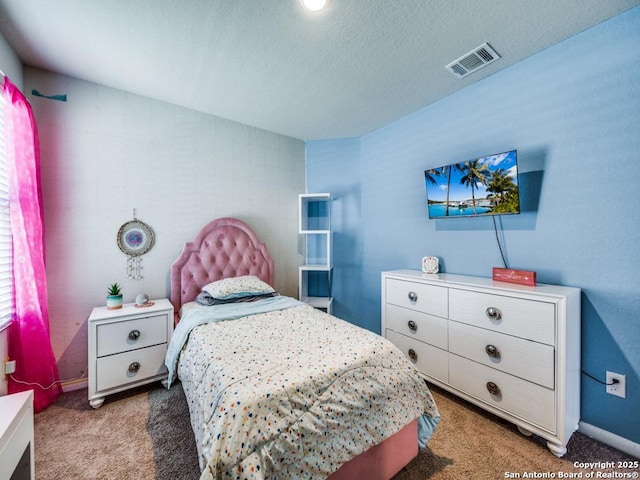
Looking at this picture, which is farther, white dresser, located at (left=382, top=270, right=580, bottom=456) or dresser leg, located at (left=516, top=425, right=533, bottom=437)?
dresser leg, located at (left=516, top=425, right=533, bottom=437)

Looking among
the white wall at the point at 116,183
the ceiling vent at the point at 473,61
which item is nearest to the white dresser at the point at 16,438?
the white wall at the point at 116,183

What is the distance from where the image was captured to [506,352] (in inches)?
68.2

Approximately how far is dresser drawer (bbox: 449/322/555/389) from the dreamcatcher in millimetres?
2812

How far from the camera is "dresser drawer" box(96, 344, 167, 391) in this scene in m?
1.96

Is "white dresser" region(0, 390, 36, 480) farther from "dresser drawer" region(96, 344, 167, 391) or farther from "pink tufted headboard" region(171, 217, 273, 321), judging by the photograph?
"pink tufted headboard" region(171, 217, 273, 321)

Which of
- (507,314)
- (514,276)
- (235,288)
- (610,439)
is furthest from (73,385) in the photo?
(610,439)

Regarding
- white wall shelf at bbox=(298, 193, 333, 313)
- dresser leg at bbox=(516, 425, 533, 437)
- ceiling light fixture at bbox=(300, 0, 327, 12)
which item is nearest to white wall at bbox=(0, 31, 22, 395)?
ceiling light fixture at bbox=(300, 0, 327, 12)

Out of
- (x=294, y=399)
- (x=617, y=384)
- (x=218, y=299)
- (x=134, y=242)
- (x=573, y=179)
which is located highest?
(x=573, y=179)

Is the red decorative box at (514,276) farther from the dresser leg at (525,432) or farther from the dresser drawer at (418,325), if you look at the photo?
the dresser leg at (525,432)

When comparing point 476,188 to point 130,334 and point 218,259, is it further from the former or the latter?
point 130,334

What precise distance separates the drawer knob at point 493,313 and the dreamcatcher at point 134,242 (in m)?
2.95

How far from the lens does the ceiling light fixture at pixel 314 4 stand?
149 cm

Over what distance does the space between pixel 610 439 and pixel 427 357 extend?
1.10 metres

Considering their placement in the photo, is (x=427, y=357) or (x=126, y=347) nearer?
(x=126, y=347)
